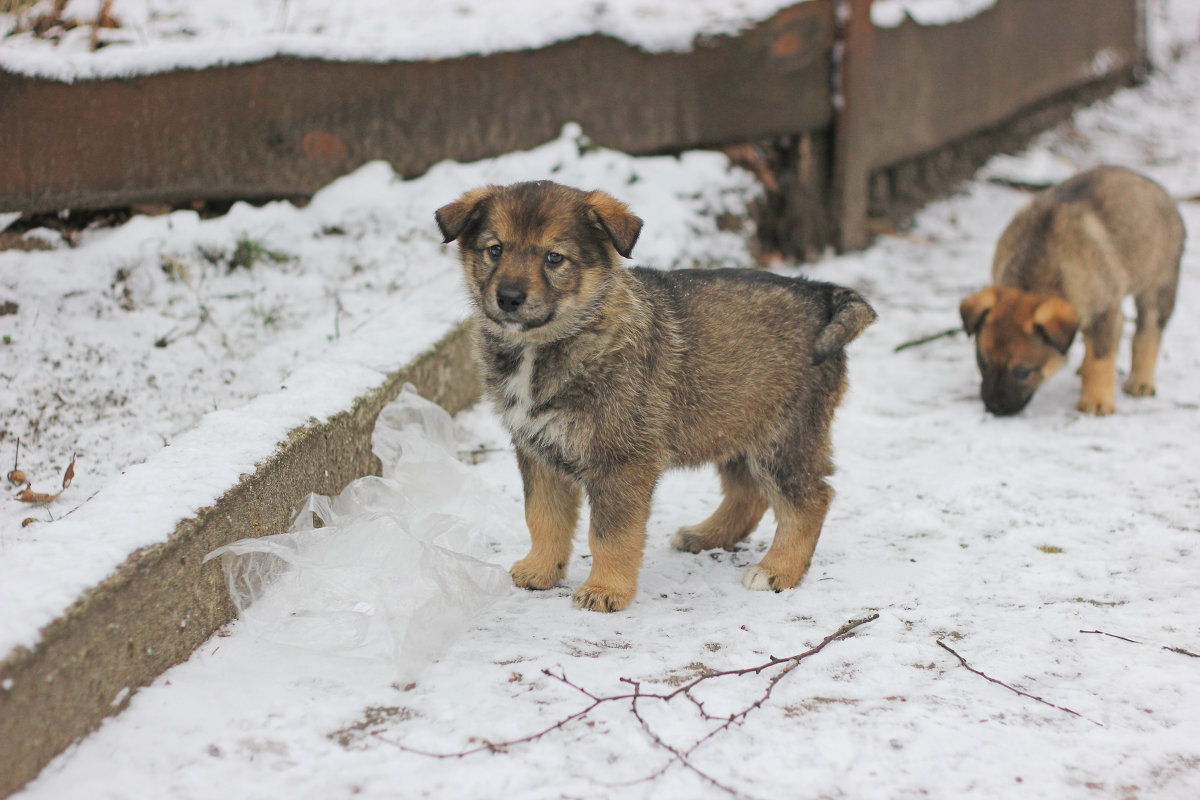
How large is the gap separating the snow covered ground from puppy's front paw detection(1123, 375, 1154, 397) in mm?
1191

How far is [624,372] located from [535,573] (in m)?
0.88

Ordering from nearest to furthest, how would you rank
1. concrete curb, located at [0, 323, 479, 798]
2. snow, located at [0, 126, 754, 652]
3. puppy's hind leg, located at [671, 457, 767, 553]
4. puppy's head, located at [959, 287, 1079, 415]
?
concrete curb, located at [0, 323, 479, 798]
snow, located at [0, 126, 754, 652]
puppy's hind leg, located at [671, 457, 767, 553]
puppy's head, located at [959, 287, 1079, 415]

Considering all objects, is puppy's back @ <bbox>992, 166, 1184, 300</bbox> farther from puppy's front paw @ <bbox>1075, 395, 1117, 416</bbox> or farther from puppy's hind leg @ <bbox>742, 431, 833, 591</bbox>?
puppy's hind leg @ <bbox>742, 431, 833, 591</bbox>

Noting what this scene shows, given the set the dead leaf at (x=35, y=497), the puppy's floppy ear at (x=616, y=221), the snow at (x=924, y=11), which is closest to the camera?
the puppy's floppy ear at (x=616, y=221)

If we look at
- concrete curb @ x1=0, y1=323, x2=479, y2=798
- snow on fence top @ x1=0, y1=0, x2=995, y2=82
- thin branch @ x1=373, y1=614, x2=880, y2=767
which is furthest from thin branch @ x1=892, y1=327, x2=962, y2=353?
concrete curb @ x1=0, y1=323, x2=479, y2=798

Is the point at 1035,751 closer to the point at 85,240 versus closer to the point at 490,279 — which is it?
the point at 490,279

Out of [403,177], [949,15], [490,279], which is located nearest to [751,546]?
[490,279]

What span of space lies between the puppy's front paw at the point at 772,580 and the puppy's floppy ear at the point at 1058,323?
311 cm

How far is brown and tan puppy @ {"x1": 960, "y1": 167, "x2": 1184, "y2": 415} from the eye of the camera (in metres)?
6.45

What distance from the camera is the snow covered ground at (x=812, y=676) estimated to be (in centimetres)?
281

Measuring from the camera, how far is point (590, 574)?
4.09 metres

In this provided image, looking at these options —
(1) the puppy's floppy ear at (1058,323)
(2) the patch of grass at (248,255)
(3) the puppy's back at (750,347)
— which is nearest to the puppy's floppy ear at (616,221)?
(3) the puppy's back at (750,347)

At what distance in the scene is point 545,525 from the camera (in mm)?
4160

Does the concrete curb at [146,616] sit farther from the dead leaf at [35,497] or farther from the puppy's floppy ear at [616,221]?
the puppy's floppy ear at [616,221]
